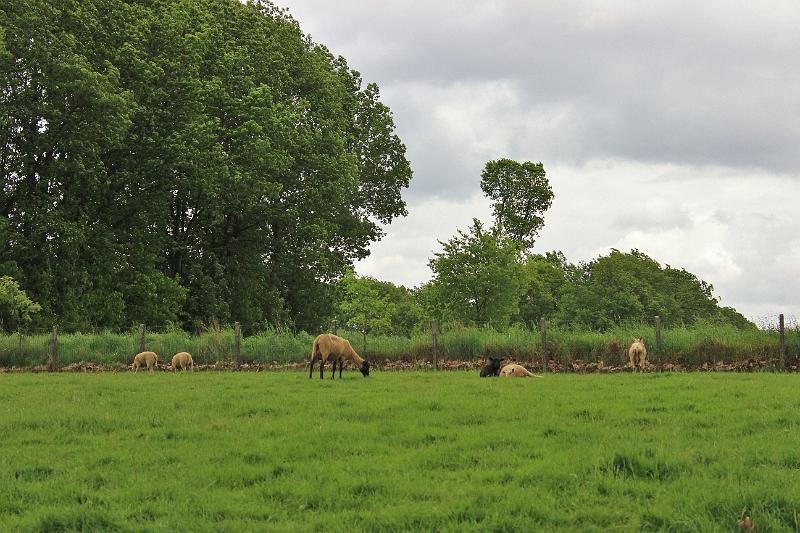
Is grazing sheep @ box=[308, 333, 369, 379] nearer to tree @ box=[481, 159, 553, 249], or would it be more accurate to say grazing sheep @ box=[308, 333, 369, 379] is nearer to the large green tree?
the large green tree

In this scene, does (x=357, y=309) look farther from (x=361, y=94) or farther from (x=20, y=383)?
(x=20, y=383)

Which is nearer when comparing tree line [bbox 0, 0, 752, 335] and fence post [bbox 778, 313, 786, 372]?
fence post [bbox 778, 313, 786, 372]

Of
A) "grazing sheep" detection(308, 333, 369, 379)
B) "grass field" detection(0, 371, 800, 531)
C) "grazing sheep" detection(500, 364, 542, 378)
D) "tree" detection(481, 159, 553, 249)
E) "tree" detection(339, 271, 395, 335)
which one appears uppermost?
"tree" detection(481, 159, 553, 249)

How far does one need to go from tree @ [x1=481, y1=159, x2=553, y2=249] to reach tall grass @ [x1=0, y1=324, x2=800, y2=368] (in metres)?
48.3

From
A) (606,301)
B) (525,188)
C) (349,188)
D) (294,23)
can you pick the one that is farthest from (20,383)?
(606,301)

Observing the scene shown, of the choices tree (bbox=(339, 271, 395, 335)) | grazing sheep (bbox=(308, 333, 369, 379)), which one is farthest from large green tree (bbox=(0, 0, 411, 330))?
tree (bbox=(339, 271, 395, 335))

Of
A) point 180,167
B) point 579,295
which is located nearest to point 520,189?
point 579,295

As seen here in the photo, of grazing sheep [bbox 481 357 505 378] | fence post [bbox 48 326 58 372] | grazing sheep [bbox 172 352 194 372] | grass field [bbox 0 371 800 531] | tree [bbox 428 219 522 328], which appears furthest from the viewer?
tree [bbox 428 219 522 328]

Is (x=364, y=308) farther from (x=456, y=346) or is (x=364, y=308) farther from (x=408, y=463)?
(x=408, y=463)

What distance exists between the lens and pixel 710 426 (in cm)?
1182

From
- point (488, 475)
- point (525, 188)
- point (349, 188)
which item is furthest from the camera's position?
point (525, 188)

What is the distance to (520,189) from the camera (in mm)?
81062

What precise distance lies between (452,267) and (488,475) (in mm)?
52647

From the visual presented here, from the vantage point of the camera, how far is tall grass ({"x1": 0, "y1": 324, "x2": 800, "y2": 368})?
28016 millimetres
